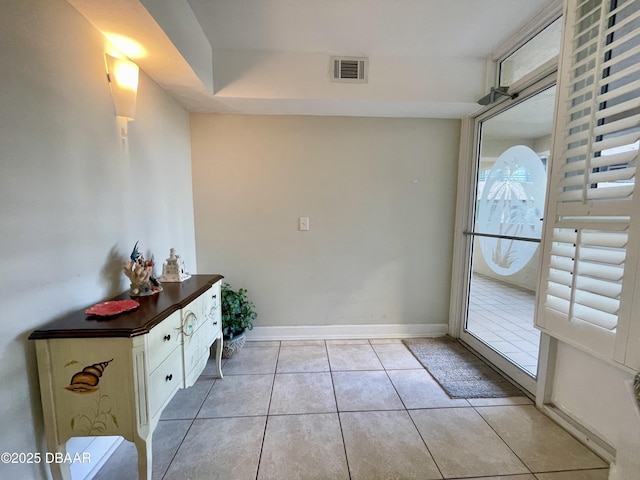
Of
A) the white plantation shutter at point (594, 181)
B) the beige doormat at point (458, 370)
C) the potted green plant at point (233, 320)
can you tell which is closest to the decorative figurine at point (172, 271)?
the potted green plant at point (233, 320)

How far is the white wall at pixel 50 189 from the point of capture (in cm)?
96

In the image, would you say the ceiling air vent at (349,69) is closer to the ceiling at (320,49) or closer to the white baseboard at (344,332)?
the ceiling at (320,49)

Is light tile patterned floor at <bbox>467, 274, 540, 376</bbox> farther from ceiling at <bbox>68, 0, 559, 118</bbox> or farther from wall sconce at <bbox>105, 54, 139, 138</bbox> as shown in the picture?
wall sconce at <bbox>105, 54, 139, 138</bbox>

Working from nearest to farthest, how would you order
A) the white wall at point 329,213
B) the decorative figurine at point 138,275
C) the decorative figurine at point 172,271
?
the decorative figurine at point 138,275 < the decorative figurine at point 172,271 < the white wall at point 329,213

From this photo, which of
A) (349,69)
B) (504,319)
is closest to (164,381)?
(349,69)

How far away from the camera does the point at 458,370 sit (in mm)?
2176

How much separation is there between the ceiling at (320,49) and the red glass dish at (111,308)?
4.41 feet

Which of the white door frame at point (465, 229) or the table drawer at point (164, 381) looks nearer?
the table drawer at point (164, 381)

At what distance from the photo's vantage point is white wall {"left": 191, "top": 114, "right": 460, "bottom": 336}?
2512 mm

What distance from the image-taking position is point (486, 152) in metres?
2.43

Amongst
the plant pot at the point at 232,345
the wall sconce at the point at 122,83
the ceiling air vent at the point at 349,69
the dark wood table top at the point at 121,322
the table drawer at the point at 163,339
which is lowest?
the plant pot at the point at 232,345

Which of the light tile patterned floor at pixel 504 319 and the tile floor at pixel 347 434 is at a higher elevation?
the light tile patterned floor at pixel 504 319

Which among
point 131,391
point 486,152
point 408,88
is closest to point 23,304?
point 131,391

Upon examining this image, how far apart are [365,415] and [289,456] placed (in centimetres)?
54
